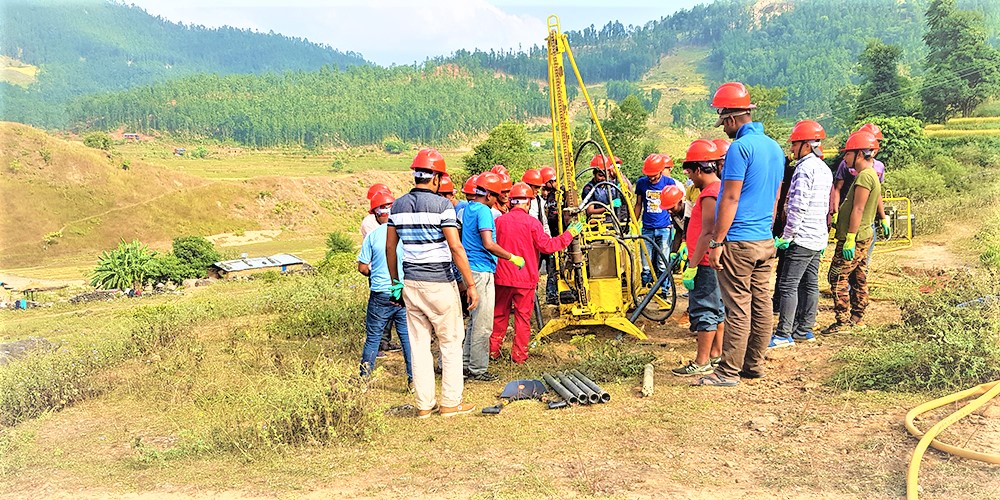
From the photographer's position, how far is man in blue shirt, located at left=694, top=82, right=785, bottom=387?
4.60 meters

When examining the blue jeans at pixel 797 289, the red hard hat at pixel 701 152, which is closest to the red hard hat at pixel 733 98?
the red hard hat at pixel 701 152

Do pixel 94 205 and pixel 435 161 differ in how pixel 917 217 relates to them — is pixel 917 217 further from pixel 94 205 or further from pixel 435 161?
pixel 94 205

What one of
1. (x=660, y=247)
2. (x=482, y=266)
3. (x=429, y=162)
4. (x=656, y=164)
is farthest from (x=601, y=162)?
(x=429, y=162)

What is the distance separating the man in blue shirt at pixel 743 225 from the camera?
181 inches

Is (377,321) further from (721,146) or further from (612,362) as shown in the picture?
(721,146)

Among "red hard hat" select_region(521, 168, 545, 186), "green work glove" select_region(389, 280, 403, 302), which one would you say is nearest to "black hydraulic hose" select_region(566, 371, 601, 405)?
"green work glove" select_region(389, 280, 403, 302)

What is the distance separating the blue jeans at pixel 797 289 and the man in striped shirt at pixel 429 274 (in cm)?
299

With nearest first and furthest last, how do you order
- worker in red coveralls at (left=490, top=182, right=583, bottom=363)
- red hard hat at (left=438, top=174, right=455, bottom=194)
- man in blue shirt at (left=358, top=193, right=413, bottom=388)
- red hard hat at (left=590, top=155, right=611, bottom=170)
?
red hard hat at (left=438, top=174, right=455, bottom=194) → man in blue shirt at (left=358, top=193, right=413, bottom=388) → worker in red coveralls at (left=490, top=182, right=583, bottom=363) → red hard hat at (left=590, top=155, right=611, bottom=170)

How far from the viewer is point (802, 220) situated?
18.8ft

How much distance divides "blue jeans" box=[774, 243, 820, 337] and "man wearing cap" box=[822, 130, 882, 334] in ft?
1.22

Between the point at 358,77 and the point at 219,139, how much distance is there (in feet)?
182

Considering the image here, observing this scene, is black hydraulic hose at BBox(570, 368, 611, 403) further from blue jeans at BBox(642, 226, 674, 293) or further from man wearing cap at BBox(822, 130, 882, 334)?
blue jeans at BBox(642, 226, 674, 293)

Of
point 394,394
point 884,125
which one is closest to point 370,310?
point 394,394

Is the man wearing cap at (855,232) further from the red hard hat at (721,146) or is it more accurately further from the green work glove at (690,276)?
Answer: the green work glove at (690,276)
